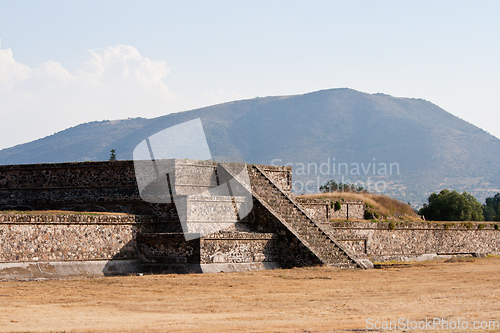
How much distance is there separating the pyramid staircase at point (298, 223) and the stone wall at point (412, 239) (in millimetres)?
752

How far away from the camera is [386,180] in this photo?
565ft

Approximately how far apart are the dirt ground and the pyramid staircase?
1.75 m

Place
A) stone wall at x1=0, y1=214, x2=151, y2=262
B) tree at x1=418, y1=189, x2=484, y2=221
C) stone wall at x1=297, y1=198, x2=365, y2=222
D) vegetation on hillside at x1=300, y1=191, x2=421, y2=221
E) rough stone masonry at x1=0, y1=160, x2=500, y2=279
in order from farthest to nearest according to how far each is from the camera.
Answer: tree at x1=418, y1=189, x2=484, y2=221, vegetation on hillside at x1=300, y1=191, x2=421, y2=221, stone wall at x1=297, y1=198, x2=365, y2=222, rough stone masonry at x1=0, y1=160, x2=500, y2=279, stone wall at x1=0, y1=214, x2=151, y2=262

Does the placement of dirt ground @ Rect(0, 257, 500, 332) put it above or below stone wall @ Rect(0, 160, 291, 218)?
below

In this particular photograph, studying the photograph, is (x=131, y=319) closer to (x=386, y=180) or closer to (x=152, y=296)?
(x=152, y=296)

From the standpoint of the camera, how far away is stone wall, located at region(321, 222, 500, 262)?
83.6ft

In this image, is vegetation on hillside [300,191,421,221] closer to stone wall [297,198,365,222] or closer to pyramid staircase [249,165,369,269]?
stone wall [297,198,365,222]

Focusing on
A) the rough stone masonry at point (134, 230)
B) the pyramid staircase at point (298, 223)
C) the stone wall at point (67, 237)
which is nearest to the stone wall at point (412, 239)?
the rough stone masonry at point (134, 230)

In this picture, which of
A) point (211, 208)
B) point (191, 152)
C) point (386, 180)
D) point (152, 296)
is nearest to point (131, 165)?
point (211, 208)

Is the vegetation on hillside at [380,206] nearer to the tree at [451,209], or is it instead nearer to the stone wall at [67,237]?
the tree at [451,209]

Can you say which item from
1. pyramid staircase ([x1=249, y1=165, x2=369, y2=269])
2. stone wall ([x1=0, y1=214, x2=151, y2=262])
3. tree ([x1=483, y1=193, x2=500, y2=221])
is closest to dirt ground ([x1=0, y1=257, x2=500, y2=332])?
stone wall ([x1=0, y1=214, x2=151, y2=262])

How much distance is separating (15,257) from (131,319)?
693cm

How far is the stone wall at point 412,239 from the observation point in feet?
83.6

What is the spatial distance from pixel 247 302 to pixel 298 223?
30.6 ft
